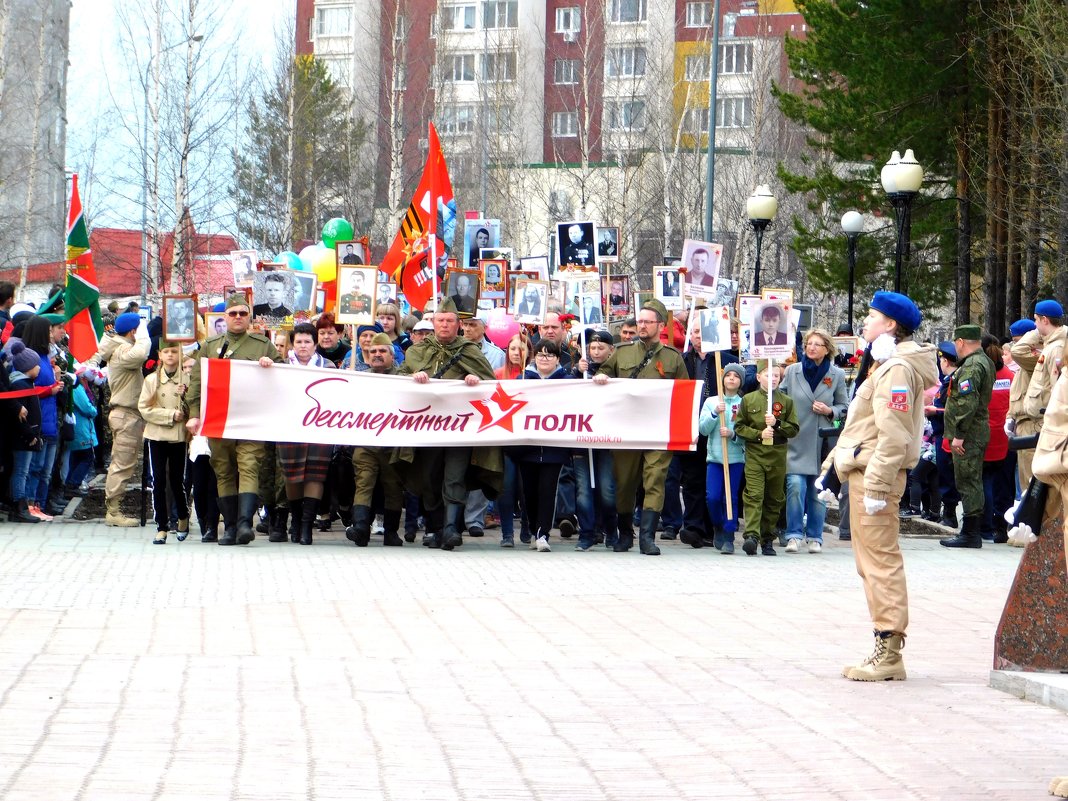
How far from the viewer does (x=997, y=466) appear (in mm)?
16422

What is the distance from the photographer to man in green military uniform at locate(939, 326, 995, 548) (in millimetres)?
15773

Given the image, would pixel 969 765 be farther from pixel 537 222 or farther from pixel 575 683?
pixel 537 222

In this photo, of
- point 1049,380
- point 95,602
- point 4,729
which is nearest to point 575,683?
point 4,729

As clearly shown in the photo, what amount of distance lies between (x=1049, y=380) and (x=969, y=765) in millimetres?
8547

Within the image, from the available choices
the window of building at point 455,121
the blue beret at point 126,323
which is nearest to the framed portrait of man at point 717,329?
the blue beret at point 126,323

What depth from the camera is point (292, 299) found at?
638 inches

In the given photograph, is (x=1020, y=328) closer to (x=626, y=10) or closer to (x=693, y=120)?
(x=693, y=120)

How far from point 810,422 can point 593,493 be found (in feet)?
6.99

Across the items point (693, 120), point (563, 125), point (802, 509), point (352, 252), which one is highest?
point (563, 125)

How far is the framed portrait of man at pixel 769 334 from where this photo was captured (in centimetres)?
1438

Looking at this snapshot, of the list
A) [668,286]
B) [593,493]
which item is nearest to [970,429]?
[668,286]

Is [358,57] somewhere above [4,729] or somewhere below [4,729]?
above

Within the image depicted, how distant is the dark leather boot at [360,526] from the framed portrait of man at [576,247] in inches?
157

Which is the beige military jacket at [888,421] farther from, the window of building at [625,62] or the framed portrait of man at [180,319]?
the window of building at [625,62]
